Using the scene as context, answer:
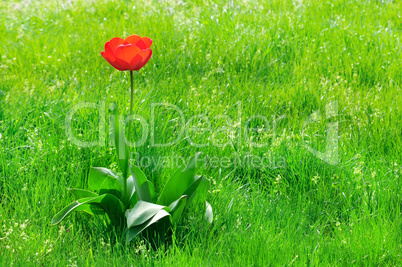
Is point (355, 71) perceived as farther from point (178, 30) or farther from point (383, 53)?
point (178, 30)

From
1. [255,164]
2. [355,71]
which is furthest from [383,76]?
[255,164]

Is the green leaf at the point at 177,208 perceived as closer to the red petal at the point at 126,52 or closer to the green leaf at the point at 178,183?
the green leaf at the point at 178,183

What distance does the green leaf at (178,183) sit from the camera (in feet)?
7.29

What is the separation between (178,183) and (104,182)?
0.38m

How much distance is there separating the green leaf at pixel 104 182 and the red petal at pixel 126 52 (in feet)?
2.08

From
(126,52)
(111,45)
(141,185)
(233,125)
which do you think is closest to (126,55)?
(126,52)

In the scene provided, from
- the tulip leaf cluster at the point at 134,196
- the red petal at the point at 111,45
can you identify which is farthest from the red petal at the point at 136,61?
the tulip leaf cluster at the point at 134,196

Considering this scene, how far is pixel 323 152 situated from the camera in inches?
114

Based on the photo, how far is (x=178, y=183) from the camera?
88.7 inches

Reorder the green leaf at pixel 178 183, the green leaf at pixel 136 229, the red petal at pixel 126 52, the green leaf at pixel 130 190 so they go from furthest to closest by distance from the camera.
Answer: the green leaf at pixel 130 190
the green leaf at pixel 178 183
the green leaf at pixel 136 229
the red petal at pixel 126 52

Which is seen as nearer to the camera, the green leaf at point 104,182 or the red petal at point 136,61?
the red petal at point 136,61

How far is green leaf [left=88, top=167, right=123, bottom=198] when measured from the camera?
2283 millimetres

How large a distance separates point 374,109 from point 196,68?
1.62 metres

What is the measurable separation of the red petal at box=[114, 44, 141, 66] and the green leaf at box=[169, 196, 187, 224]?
70 cm
